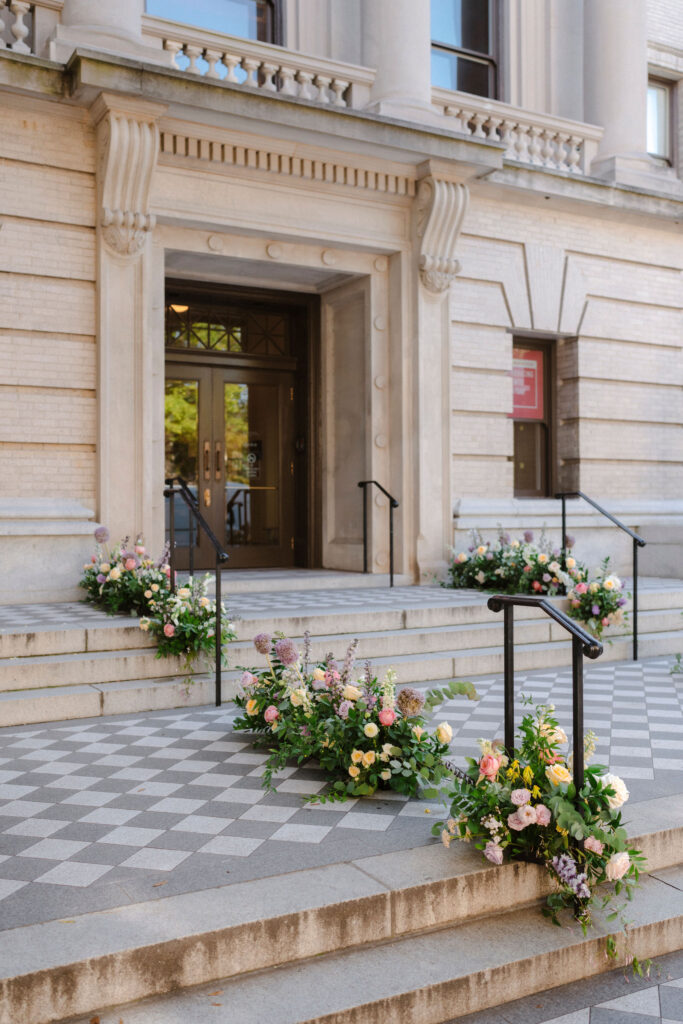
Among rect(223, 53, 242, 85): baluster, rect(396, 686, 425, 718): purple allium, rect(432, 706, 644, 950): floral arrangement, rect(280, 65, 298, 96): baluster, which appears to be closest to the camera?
rect(432, 706, 644, 950): floral arrangement

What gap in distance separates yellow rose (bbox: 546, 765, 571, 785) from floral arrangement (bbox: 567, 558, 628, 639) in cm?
505

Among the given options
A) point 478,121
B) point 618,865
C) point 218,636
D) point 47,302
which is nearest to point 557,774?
point 618,865

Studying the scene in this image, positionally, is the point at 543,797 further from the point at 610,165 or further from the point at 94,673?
the point at 610,165

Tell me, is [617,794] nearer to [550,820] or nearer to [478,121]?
[550,820]

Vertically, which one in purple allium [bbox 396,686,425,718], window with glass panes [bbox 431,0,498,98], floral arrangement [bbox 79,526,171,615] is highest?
window with glass panes [bbox 431,0,498,98]

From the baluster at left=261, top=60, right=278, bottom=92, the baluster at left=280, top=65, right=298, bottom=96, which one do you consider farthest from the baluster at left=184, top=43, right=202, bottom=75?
the baluster at left=280, top=65, right=298, bottom=96

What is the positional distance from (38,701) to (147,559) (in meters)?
2.45

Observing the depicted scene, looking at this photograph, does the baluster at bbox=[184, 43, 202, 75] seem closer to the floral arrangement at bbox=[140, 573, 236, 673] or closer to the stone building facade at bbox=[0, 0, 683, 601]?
the stone building facade at bbox=[0, 0, 683, 601]

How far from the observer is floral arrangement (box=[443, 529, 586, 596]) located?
9.10 meters

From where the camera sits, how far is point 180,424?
11.1 meters

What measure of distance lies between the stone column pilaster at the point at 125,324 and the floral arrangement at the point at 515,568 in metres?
3.49

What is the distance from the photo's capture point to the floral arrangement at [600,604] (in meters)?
8.35

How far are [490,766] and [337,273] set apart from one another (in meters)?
8.32

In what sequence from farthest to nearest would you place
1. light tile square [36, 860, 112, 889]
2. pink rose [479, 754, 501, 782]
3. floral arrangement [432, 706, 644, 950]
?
pink rose [479, 754, 501, 782], floral arrangement [432, 706, 644, 950], light tile square [36, 860, 112, 889]
